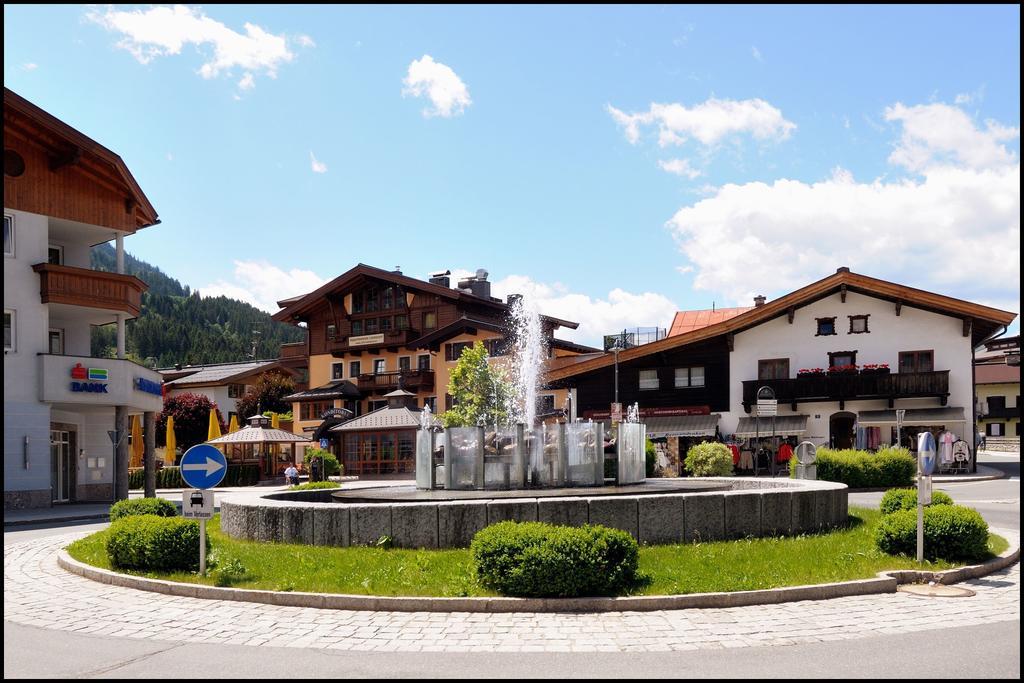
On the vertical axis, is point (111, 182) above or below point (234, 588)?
above

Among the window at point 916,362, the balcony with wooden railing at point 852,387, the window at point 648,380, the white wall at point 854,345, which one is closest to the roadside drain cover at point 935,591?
the balcony with wooden railing at point 852,387

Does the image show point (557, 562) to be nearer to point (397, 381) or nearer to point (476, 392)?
point (476, 392)

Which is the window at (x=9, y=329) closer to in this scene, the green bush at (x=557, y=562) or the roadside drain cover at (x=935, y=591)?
the green bush at (x=557, y=562)

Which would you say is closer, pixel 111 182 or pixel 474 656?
pixel 474 656

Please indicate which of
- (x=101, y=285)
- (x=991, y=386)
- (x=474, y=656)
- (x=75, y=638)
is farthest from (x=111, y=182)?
(x=991, y=386)

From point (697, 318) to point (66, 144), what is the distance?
1862 inches

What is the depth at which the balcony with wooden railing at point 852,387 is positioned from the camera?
142 ft

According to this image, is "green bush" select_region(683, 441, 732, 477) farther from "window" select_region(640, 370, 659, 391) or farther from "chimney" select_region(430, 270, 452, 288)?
"chimney" select_region(430, 270, 452, 288)

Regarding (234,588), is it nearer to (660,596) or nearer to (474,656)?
(474,656)

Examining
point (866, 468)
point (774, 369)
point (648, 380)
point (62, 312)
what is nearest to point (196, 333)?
point (648, 380)

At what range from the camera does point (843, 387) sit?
44.8 m

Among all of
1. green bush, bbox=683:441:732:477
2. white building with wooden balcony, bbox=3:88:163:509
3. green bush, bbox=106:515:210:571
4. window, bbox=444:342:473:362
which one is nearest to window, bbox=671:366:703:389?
green bush, bbox=683:441:732:477

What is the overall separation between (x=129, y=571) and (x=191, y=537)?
3.37 ft

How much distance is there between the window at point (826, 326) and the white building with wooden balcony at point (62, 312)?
31.2 meters
